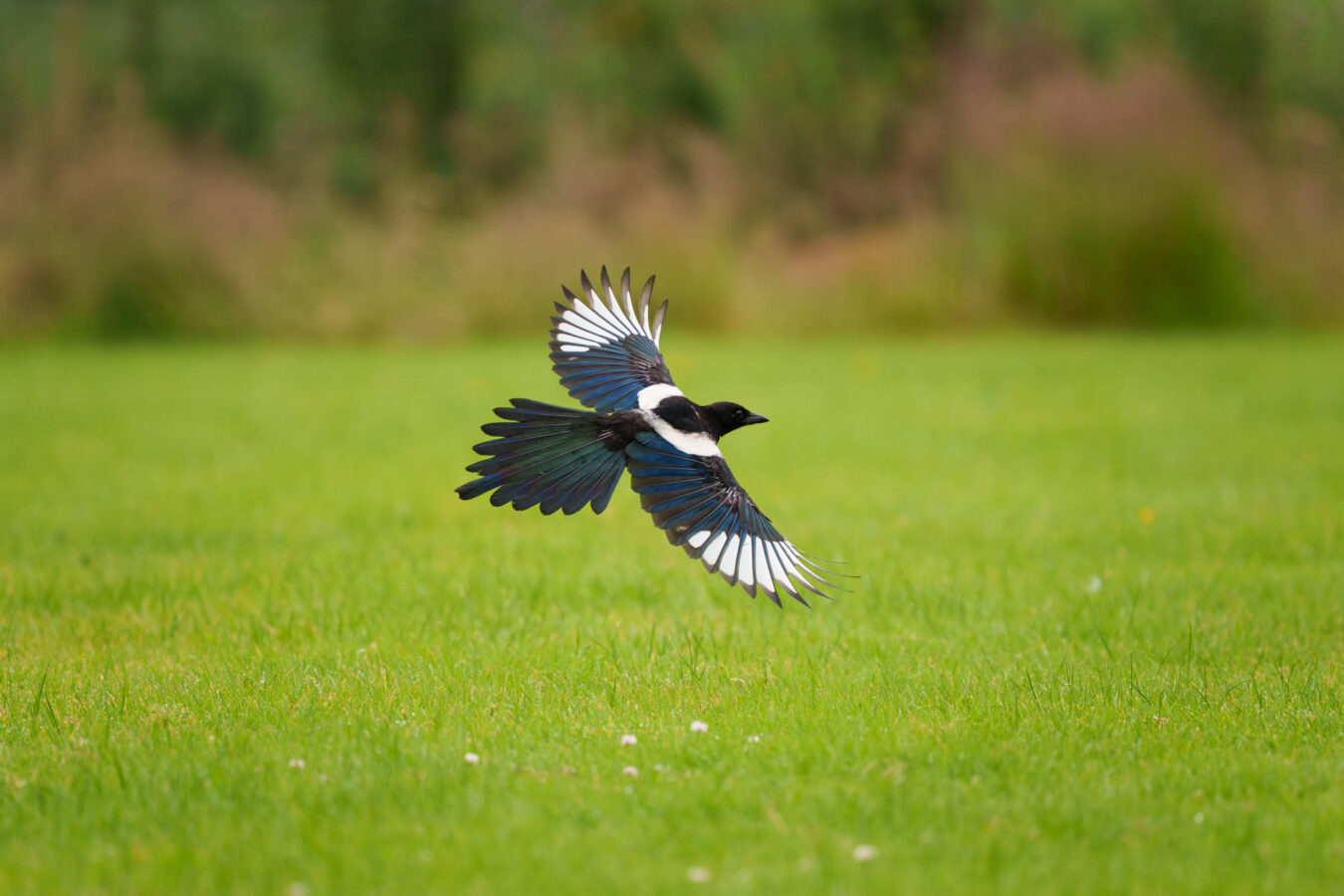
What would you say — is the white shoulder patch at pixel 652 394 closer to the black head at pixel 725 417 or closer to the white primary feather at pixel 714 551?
the black head at pixel 725 417

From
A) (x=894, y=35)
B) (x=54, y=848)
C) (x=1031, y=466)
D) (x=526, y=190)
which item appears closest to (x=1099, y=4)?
(x=894, y=35)

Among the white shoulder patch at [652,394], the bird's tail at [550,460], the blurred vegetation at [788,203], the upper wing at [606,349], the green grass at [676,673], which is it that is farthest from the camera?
the blurred vegetation at [788,203]

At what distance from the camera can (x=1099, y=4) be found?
2370 centimetres

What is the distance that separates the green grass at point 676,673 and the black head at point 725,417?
682 mm

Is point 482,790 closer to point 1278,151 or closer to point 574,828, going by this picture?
point 574,828

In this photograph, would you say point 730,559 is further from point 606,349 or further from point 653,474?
point 606,349

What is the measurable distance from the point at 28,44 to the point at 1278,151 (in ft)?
64.3

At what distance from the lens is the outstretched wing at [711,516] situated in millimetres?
3535

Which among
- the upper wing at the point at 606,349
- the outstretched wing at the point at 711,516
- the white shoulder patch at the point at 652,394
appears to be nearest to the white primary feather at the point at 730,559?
the outstretched wing at the point at 711,516

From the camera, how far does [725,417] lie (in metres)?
4.00

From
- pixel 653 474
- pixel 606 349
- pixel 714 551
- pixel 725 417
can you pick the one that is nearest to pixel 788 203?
pixel 606 349

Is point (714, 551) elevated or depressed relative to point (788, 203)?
depressed

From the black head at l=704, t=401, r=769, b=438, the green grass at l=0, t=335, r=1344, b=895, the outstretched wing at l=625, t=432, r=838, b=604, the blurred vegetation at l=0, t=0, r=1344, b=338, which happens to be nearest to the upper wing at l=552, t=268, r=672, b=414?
the black head at l=704, t=401, r=769, b=438

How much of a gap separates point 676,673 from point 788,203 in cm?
1515
